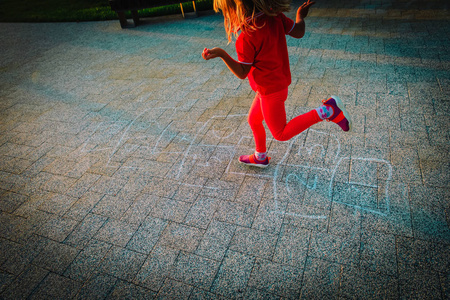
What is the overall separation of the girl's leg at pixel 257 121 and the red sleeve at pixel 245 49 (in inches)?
21.3

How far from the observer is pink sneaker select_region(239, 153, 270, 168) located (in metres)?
3.10

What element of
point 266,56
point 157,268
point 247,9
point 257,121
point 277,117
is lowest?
point 157,268

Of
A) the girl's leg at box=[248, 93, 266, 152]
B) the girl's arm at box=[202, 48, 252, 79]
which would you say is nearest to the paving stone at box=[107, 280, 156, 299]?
the girl's leg at box=[248, 93, 266, 152]

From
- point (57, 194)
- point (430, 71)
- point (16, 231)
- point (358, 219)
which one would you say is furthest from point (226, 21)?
point (430, 71)

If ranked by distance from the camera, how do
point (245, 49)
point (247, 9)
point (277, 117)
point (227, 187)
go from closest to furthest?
point (247, 9) → point (245, 49) → point (277, 117) → point (227, 187)

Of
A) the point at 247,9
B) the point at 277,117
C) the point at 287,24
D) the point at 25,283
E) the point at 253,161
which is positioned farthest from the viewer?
the point at 253,161

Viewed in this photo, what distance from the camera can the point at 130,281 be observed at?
2.28 meters

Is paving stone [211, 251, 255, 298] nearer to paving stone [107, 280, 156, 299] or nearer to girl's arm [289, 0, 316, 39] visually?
paving stone [107, 280, 156, 299]

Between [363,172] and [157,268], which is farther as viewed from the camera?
[363,172]

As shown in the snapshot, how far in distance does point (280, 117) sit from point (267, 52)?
25.9 inches

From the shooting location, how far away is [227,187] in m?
2.98

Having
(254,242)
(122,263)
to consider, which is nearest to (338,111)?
(254,242)

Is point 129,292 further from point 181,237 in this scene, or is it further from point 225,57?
point 225,57

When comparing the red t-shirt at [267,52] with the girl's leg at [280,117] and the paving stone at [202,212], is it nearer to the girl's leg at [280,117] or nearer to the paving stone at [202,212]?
the girl's leg at [280,117]
